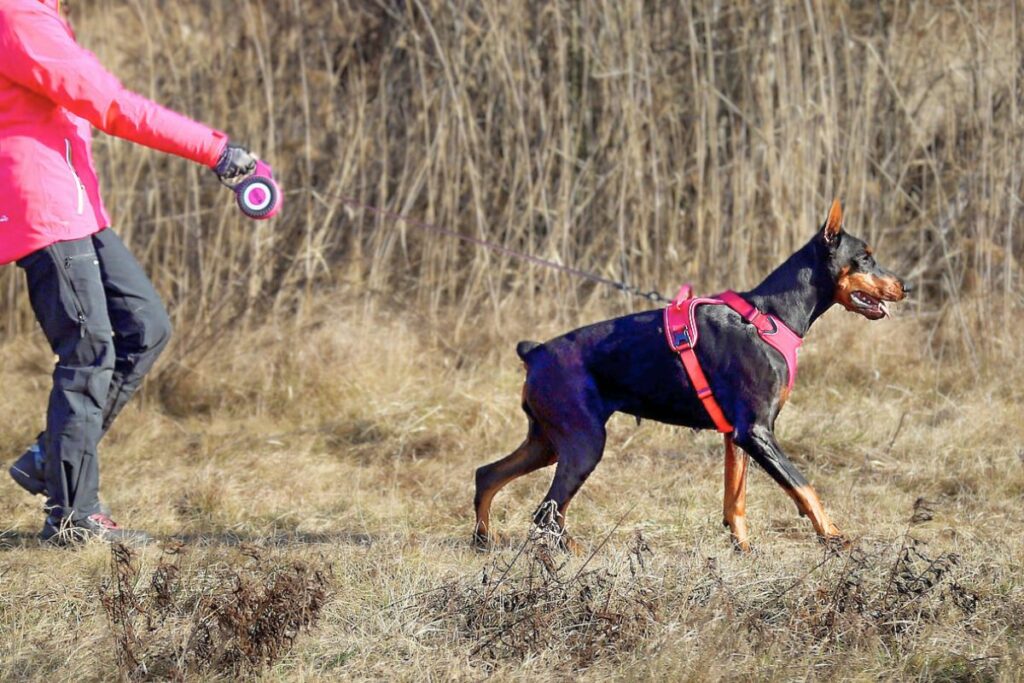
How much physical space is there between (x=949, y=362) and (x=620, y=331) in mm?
2884

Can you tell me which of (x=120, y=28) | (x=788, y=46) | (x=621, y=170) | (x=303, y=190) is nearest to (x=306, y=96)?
(x=303, y=190)

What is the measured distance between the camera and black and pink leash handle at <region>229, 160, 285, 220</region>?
4.46m

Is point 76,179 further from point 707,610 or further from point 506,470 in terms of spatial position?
point 707,610

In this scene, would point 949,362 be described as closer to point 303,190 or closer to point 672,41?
point 672,41

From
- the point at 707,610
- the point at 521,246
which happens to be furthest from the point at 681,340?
the point at 521,246

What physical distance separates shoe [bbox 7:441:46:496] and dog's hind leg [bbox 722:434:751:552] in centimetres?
235

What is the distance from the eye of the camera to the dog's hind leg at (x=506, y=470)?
14.9 feet

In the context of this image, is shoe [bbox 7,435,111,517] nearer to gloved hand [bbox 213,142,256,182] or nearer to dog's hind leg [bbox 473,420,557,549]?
gloved hand [bbox 213,142,256,182]

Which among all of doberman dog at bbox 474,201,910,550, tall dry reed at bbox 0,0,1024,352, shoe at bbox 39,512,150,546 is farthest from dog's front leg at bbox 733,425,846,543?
tall dry reed at bbox 0,0,1024,352

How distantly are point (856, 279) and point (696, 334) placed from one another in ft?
1.87

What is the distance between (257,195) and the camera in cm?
Answer: 447

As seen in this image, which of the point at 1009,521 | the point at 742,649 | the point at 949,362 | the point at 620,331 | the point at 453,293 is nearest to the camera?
the point at 742,649

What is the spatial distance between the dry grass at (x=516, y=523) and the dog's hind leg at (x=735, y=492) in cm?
10

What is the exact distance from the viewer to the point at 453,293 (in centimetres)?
721
